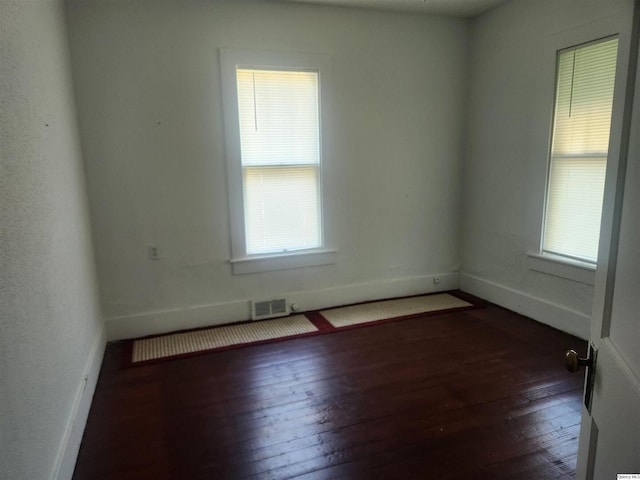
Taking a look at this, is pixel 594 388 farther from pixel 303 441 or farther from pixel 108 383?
pixel 108 383

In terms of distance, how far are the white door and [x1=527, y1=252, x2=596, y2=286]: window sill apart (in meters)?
2.26

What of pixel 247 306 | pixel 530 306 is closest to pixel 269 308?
pixel 247 306

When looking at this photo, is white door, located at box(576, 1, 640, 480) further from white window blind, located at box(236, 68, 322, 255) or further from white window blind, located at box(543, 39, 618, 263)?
white window blind, located at box(236, 68, 322, 255)

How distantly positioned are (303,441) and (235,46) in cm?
282

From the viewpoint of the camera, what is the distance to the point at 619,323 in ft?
2.75

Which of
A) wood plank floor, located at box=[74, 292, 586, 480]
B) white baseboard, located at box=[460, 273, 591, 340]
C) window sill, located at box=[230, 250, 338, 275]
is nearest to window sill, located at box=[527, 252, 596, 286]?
white baseboard, located at box=[460, 273, 591, 340]

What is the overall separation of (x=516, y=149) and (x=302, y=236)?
6.52ft

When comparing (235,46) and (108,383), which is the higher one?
(235,46)

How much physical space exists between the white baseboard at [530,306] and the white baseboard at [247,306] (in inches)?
10.8

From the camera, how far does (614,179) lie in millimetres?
893

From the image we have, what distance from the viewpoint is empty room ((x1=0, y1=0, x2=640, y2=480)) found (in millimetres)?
1795

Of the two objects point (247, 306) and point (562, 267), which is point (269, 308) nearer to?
point (247, 306)

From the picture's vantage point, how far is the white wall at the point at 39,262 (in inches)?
50.9

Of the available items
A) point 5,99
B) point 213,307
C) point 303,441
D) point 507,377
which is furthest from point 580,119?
point 5,99
